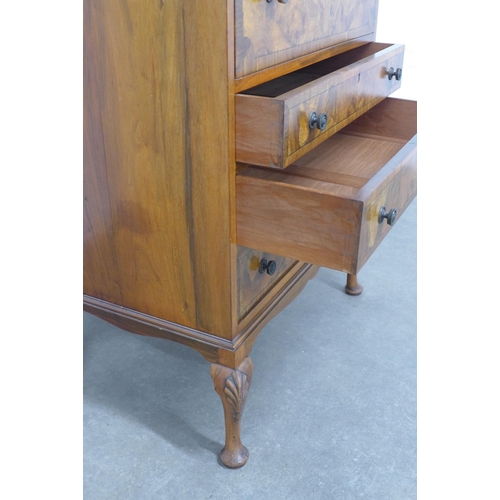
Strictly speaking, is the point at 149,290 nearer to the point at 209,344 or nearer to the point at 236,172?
the point at 209,344

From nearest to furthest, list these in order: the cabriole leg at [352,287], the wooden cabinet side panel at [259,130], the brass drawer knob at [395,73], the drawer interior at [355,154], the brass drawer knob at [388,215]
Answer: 1. the wooden cabinet side panel at [259,130]
2. the brass drawer knob at [388,215]
3. the drawer interior at [355,154]
4. the brass drawer knob at [395,73]
5. the cabriole leg at [352,287]

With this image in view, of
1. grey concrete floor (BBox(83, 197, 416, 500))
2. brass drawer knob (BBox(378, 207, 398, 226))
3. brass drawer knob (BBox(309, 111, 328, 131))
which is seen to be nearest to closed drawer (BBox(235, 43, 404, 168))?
brass drawer knob (BBox(309, 111, 328, 131))

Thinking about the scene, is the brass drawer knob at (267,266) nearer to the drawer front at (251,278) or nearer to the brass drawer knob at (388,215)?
the drawer front at (251,278)

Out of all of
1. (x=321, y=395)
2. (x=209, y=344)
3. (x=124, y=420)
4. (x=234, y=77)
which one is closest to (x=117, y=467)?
Result: (x=124, y=420)

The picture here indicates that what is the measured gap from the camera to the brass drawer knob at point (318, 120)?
876 millimetres

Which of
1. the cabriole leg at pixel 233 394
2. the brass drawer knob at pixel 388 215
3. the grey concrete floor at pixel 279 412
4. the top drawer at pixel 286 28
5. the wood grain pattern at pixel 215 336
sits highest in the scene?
the top drawer at pixel 286 28

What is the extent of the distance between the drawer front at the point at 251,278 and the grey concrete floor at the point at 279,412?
0.32 metres

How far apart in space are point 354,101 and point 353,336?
0.72 m

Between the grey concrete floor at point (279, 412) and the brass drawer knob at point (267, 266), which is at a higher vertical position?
the brass drawer knob at point (267, 266)

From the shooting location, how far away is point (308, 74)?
1229 millimetres

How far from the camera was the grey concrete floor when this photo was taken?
1080mm

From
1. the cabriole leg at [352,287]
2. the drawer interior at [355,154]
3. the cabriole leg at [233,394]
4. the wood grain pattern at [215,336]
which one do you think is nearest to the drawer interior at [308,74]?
the drawer interior at [355,154]

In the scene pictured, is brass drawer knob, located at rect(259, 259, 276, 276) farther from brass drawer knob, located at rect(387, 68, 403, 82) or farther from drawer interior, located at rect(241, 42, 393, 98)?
brass drawer knob, located at rect(387, 68, 403, 82)

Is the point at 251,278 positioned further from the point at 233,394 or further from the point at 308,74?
the point at 308,74
